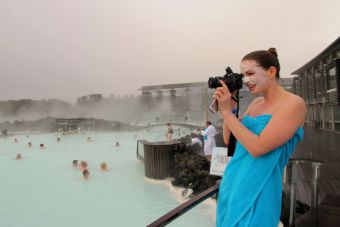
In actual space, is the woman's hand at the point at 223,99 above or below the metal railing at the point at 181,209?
above

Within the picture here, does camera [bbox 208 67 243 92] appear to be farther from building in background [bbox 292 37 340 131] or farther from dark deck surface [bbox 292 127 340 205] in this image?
building in background [bbox 292 37 340 131]

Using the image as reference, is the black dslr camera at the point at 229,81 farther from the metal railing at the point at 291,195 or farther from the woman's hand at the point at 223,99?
the metal railing at the point at 291,195

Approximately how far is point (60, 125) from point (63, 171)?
22.4m

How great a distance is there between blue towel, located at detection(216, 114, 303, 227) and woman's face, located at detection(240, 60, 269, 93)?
5.0 inches

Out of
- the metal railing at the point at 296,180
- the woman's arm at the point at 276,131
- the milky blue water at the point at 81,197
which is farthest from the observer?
the milky blue water at the point at 81,197

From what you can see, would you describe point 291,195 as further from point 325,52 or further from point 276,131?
point 325,52

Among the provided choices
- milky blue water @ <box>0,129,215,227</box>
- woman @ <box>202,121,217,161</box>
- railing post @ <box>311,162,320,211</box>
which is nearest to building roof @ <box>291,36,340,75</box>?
woman @ <box>202,121,217,161</box>

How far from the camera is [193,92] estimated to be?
34.8 meters

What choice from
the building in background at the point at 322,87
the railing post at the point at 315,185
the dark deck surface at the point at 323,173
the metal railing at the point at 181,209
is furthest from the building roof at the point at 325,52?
the metal railing at the point at 181,209

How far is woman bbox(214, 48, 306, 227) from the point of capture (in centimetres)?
96

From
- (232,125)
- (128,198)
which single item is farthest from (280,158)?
(128,198)

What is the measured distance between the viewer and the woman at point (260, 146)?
96cm

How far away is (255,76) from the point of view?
1.09 m

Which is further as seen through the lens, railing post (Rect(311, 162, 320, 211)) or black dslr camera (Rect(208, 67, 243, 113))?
railing post (Rect(311, 162, 320, 211))
